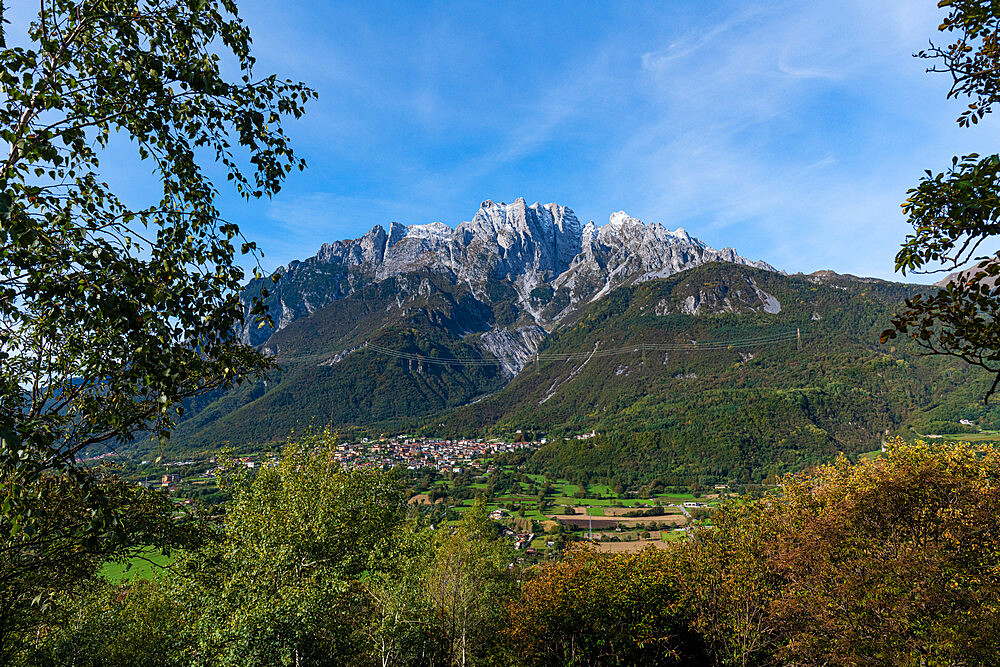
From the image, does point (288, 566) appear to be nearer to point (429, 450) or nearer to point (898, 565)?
point (898, 565)

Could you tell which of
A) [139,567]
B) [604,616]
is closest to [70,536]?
[604,616]

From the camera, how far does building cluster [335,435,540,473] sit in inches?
5812

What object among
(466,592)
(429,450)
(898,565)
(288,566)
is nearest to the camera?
(898,565)

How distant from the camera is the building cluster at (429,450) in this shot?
148 m

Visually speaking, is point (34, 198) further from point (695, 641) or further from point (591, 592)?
point (695, 641)

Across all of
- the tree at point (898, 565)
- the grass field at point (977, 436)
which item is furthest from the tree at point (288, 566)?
the grass field at point (977, 436)

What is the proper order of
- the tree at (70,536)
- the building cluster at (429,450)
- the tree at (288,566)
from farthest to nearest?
the building cluster at (429,450), the tree at (288,566), the tree at (70,536)

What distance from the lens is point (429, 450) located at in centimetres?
17400

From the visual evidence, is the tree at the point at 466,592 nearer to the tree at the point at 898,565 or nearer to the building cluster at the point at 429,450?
the tree at the point at 898,565

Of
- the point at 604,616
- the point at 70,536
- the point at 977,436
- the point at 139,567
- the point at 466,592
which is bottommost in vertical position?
the point at 977,436

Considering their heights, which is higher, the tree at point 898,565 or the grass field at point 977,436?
the tree at point 898,565

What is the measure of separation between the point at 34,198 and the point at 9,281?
3.03ft

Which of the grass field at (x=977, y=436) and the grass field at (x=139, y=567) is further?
the grass field at (x=977, y=436)

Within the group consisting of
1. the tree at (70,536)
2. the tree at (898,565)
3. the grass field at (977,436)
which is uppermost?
the tree at (70,536)
